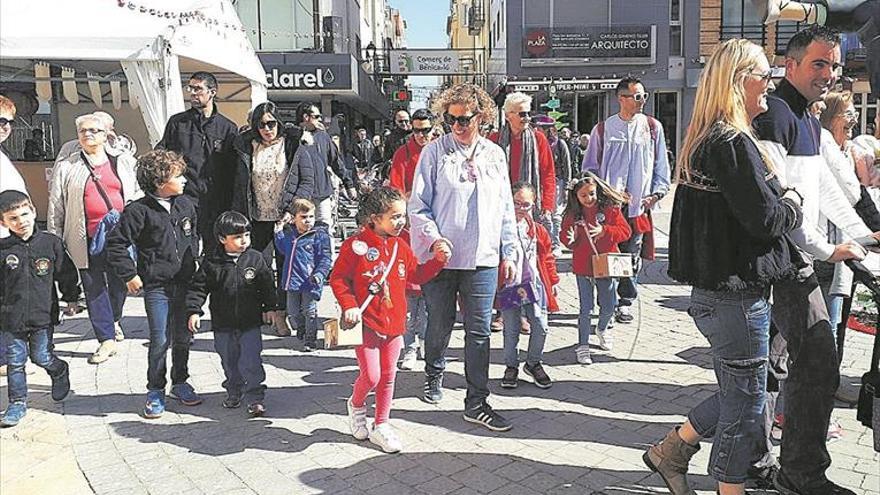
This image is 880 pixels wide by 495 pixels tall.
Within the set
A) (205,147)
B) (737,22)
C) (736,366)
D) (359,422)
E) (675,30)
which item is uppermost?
(737,22)

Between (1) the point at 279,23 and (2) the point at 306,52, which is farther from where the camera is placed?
(1) the point at 279,23

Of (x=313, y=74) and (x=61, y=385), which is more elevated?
(x=313, y=74)

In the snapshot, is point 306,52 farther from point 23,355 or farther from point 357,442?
point 357,442

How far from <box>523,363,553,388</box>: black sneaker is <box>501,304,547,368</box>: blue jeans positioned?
0.03m

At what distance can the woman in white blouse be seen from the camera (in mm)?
6355

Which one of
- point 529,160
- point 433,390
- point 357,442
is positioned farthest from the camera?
point 529,160

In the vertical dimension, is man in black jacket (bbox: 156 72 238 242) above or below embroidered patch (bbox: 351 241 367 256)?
above

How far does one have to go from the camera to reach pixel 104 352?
6047 mm

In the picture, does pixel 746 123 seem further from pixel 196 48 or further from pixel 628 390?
pixel 196 48

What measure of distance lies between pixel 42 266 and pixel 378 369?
2.33m

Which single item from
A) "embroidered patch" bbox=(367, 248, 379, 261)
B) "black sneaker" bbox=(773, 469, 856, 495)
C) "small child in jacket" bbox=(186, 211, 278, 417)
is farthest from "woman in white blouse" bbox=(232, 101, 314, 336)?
"black sneaker" bbox=(773, 469, 856, 495)

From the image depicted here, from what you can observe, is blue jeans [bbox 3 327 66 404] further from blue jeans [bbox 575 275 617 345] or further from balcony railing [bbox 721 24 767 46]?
balcony railing [bbox 721 24 767 46]

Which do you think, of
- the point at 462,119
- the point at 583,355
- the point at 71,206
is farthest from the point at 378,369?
the point at 71,206

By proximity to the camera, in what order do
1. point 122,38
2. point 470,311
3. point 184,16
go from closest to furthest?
point 470,311 → point 122,38 → point 184,16
